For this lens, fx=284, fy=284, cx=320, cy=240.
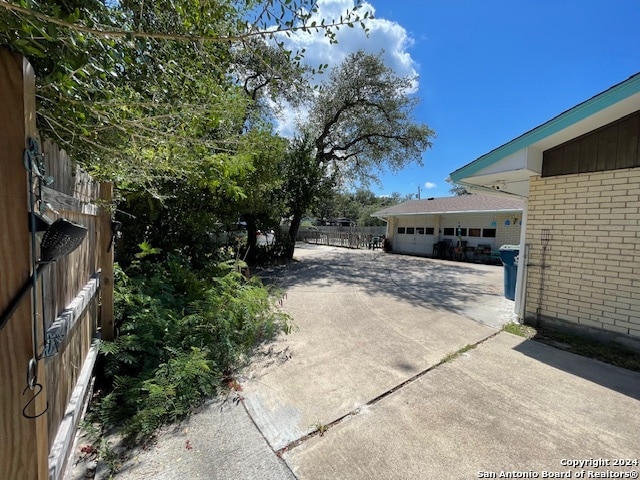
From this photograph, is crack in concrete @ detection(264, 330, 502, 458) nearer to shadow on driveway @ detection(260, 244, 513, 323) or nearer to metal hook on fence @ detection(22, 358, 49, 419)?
metal hook on fence @ detection(22, 358, 49, 419)

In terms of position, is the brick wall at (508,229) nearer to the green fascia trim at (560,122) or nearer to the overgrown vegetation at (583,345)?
the overgrown vegetation at (583,345)

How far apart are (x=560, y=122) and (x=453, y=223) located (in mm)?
12657

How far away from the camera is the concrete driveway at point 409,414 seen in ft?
6.16

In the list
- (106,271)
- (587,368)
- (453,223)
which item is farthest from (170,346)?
(453,223)

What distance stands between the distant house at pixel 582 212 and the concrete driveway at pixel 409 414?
0.99 metres

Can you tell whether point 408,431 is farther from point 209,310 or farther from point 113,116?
point 113,116

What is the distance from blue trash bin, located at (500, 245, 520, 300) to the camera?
18.0 feet

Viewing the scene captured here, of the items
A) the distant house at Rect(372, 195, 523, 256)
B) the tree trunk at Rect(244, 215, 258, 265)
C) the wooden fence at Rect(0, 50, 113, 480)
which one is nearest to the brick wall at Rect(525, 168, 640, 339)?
the wooden fence at Rect(0, 50, 113, 480)

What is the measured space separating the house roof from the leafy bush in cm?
1243

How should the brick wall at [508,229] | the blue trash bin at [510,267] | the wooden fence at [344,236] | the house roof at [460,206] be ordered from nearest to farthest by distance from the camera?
the blue trash bin at [510,267]
the brick wall at [508,229]
the house roof at [460,206]
the wooden fence at [344,236]

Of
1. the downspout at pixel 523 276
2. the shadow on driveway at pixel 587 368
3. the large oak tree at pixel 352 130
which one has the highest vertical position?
the large oak tree at pixel 352 130

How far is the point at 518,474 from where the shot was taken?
71.7 inches

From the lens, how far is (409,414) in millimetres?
2357

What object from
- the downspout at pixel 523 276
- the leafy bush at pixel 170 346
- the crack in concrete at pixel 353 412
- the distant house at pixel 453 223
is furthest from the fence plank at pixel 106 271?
the distant house at pixel 453 223
